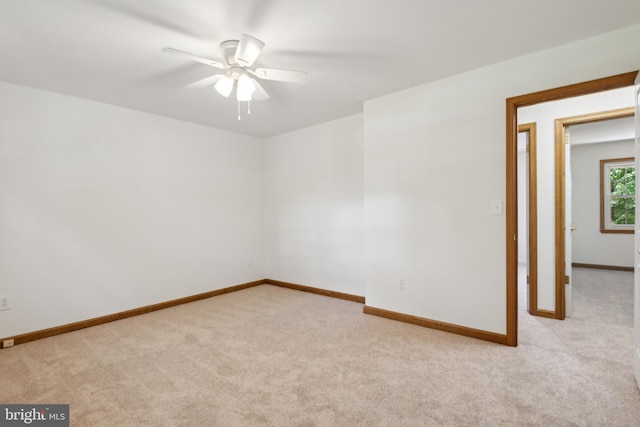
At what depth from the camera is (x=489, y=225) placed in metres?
2.65

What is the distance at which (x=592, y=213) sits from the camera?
6.21m

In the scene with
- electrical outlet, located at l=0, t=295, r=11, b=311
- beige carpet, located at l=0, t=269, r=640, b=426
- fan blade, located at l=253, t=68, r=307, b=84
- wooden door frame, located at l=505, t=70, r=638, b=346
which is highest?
fan blade, located at l=253, t=68, r=307, b=84

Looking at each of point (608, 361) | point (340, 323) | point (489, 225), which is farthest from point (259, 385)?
point (608, 361)

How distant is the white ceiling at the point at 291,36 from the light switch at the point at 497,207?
1173mm

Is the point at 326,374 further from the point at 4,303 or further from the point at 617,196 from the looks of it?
the point at 617,196

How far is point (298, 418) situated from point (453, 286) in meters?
1.83

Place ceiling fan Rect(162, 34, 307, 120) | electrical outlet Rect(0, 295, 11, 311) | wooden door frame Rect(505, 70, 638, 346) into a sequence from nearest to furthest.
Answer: ceiling fan Rect(162, 34, 307, 120)
wooden door frame Rect(505, 70, 638, 346)
electrical outlet Rect(0, 295, 11, 311)

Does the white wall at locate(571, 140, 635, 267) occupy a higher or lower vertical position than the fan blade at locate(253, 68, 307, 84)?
lower

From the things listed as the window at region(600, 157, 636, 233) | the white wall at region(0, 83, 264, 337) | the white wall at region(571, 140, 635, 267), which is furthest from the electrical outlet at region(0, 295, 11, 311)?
the window at region(600, 157, 636, 233)

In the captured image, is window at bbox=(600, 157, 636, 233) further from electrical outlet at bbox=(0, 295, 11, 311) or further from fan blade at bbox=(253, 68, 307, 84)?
electrical outlet at bbox=(0, 295, 11, 311)

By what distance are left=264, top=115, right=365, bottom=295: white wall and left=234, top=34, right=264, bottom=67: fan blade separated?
83.6 inches

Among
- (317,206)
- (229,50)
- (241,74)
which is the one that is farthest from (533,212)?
(229,50)

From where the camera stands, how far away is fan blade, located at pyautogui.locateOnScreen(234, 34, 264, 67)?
181 cm

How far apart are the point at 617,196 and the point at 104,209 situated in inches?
336
